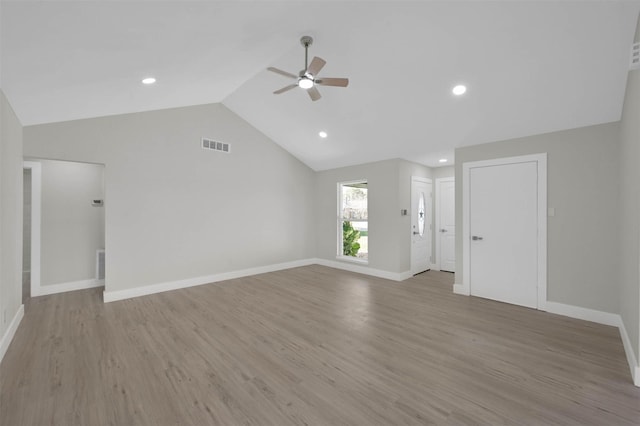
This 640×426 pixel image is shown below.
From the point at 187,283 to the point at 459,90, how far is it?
207 inches

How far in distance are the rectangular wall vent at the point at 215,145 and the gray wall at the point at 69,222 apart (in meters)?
1.89

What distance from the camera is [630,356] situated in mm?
2486

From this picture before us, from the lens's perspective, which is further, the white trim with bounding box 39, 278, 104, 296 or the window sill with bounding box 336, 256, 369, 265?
the window sill with bounding box 336, 256, 369, 265

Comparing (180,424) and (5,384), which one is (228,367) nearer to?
(180,424)

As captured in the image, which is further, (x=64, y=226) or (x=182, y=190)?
(x=182, y=190)

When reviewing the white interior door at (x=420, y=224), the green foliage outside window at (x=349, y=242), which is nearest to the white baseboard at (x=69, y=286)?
the green foliage outside window at (x=349, y=242)

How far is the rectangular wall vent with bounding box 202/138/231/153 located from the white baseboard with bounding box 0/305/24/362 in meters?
3.47

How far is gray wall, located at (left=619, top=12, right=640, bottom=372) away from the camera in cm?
229

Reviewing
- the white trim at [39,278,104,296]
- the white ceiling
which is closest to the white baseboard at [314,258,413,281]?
the white ceiling

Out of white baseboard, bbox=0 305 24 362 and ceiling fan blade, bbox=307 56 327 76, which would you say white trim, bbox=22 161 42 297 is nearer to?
white baseboard, bbox=0 305 24 362

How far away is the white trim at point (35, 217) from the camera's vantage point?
443 centimetres

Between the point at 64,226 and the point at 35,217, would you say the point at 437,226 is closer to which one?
the point at 64,226

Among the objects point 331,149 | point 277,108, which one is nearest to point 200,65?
point 277,108

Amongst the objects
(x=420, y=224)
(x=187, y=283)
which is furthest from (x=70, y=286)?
(x=420, y=224)
